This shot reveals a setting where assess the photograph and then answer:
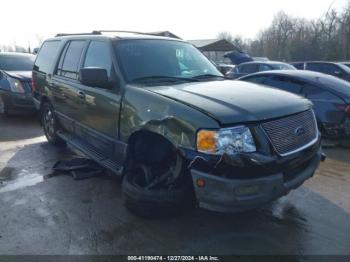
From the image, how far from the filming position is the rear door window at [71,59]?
5266 millimetres

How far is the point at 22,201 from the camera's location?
4426 mm

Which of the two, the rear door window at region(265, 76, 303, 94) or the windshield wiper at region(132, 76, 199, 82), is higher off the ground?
the windshield wiper at region(132, 76, 199, 82)

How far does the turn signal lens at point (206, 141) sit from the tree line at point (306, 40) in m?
43.6

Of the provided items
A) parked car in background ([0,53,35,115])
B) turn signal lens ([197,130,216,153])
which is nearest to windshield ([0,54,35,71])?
parked car in background ([0,53,35,115])

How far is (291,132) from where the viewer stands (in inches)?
135

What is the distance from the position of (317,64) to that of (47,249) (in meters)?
13.5

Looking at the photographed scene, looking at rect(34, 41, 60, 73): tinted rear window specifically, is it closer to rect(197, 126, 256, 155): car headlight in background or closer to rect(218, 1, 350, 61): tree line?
rect(197, 126, 256, 155): car headlight in background

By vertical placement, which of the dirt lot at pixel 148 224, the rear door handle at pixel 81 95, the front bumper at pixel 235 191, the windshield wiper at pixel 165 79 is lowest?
the dirt lot at pixel 148 224

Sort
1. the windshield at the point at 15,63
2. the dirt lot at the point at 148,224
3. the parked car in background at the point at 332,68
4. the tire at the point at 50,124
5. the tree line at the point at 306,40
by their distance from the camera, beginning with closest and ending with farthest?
the dirt lot at the point at 148,224
the tire at the point at 50,124
the windshield at the point at 15,63
the parked car in background at the point at 332,68
the tree line at the point at 306,40

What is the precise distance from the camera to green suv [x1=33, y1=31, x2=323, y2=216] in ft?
10.1

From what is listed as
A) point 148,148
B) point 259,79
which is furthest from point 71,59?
point 259,79

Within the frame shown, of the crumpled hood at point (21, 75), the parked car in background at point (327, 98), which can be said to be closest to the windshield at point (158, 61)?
the parked car in background at point (327, 98)

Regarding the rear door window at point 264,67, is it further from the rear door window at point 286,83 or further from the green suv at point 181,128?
the green suv at point 181,128

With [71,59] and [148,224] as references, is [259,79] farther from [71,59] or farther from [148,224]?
[148,224]
